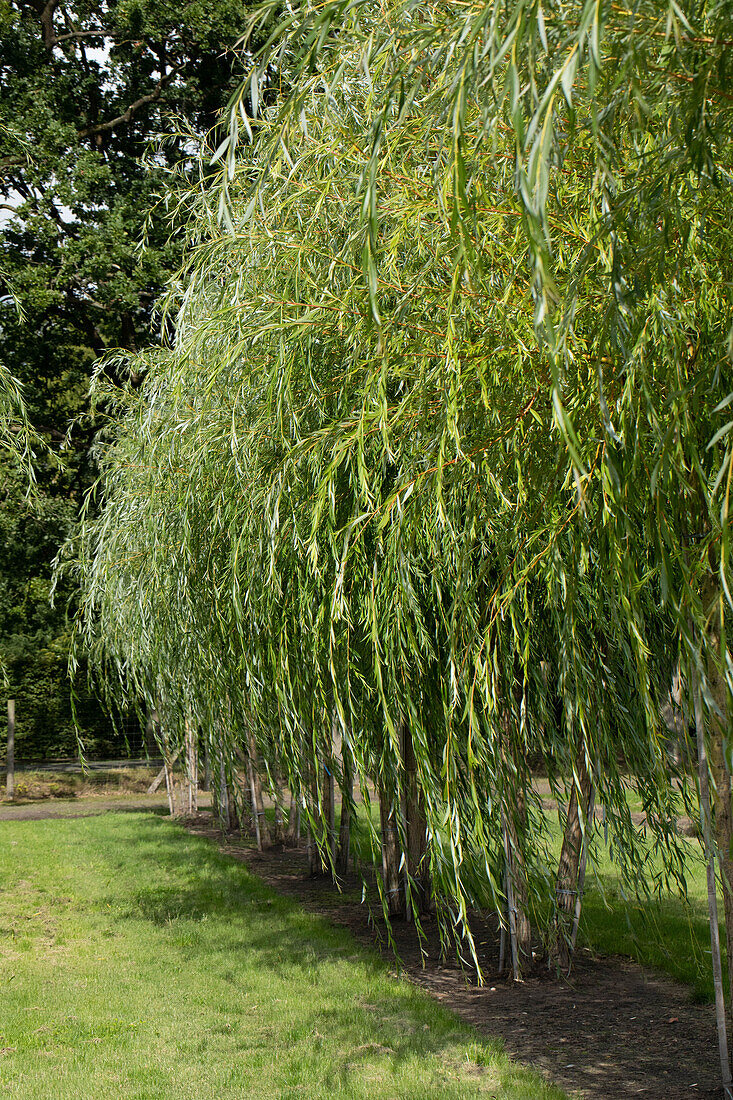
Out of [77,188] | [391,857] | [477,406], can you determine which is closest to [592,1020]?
[391,857]

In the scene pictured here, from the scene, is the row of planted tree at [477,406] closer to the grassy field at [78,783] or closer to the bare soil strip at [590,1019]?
the bare soil strip at [590,1019]

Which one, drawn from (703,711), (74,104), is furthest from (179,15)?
(703,711)

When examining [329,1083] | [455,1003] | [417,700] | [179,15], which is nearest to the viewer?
[417,700]

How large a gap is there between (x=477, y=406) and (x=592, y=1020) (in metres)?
3.74

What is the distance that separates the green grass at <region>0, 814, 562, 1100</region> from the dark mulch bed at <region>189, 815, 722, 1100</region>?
0.22 m

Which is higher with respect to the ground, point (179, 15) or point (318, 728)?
point (179, 15)

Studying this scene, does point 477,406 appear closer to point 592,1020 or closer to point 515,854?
point 515,854

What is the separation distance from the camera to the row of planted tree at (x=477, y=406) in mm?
1835

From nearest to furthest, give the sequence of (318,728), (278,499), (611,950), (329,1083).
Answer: (278,499) → (318,728) → (329,1083) → (611,950)

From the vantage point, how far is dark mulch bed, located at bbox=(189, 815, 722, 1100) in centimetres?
398

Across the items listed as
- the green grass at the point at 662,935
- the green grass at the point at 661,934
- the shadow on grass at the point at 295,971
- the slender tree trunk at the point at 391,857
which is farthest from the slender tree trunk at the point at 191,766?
the green grass at the point at 662,935

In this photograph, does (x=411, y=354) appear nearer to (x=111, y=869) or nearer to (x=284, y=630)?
(x=284, y=630)

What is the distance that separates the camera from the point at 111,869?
9.91 m

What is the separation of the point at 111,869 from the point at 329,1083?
6.47 meters
